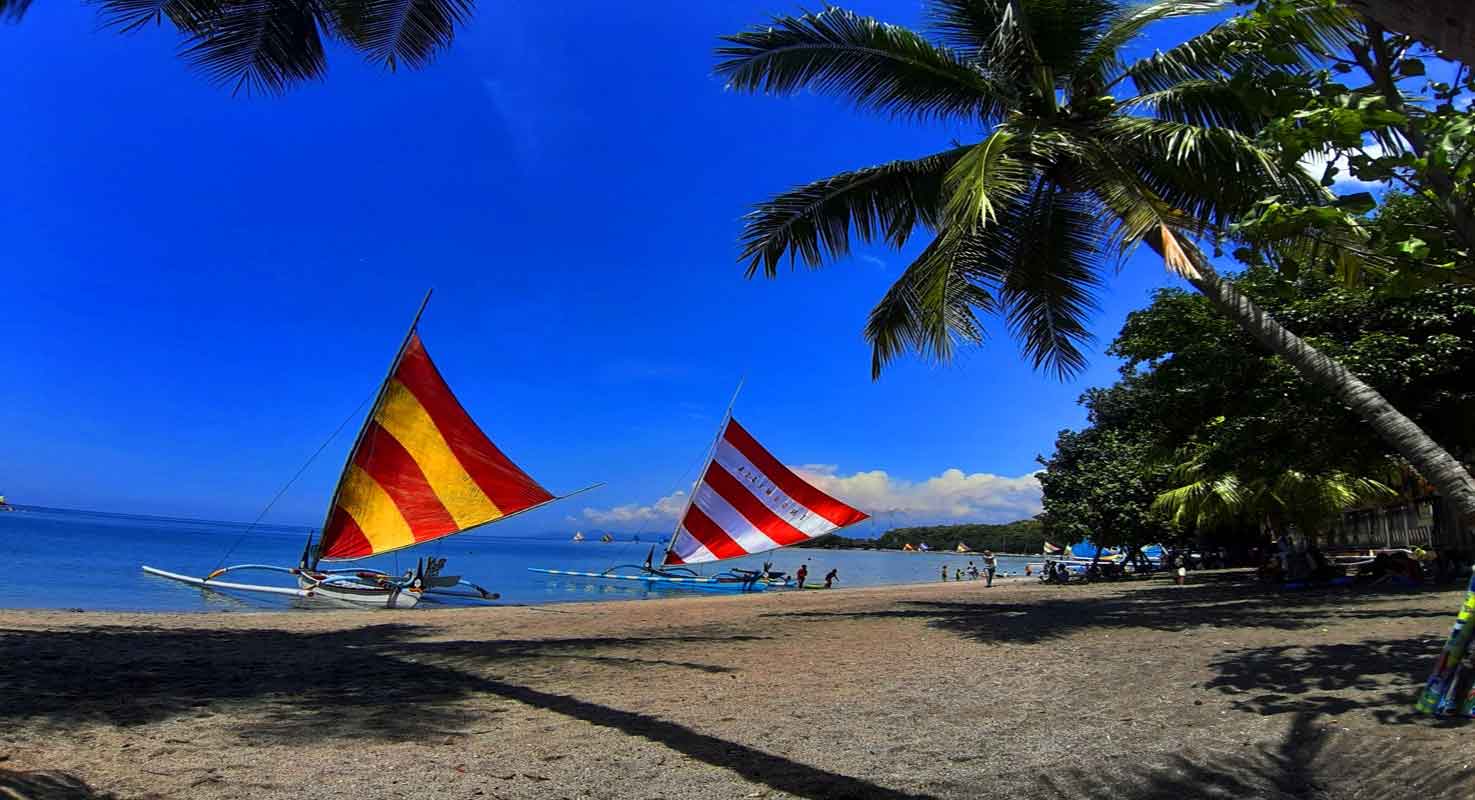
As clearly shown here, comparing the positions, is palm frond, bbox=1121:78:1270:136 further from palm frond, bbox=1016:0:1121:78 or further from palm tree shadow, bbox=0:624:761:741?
palm tree shadow, bbox=0:624:761:741

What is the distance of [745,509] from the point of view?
22156 millimetres

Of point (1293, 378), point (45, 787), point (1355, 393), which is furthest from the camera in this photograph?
point (1293, 378)

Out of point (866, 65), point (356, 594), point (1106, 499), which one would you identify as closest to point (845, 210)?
point (866, 65)

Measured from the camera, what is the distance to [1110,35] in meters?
8.99

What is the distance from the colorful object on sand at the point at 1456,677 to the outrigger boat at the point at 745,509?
16.6m

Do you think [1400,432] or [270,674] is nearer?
[1400,432]

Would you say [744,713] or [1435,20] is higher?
[1435,20]

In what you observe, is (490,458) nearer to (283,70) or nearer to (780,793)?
(283,70)

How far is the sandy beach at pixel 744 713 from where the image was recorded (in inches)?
153

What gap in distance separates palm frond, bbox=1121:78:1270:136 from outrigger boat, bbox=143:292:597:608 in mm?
11899

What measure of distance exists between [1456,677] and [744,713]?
4423 mm

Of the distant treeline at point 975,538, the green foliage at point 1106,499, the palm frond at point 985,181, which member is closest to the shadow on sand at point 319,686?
the palm frond at point 985,181

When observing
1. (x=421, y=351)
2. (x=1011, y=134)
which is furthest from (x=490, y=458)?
(x=1011, y=134)

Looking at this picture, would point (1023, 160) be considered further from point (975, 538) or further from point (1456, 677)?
point (975, 538)
